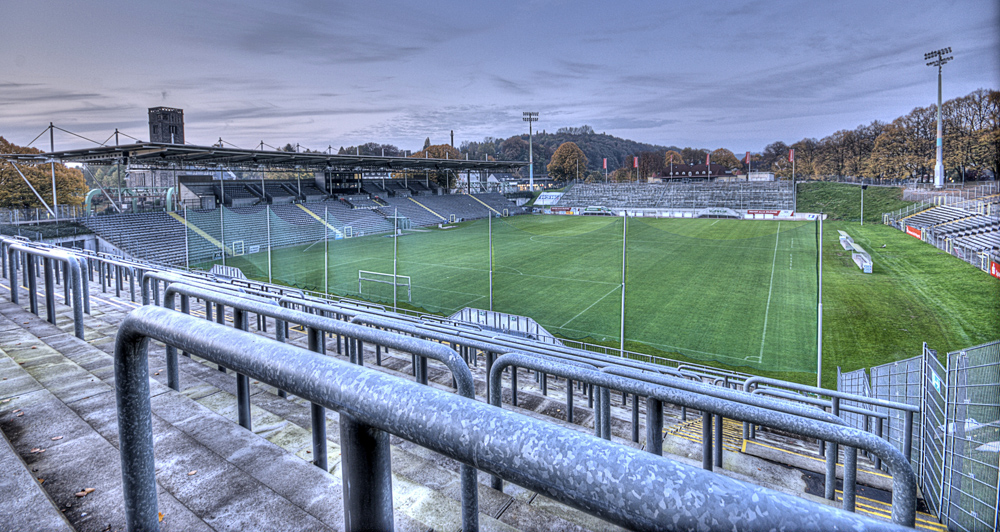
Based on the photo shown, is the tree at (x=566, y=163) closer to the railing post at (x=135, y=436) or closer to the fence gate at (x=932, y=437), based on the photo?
the fence gate at (x=932, y=437)

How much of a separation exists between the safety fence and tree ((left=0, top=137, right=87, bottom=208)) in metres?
53.2

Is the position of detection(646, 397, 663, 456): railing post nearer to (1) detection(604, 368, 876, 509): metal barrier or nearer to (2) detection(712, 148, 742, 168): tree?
(1) detection(604, 368, 876, 509): metal barrier

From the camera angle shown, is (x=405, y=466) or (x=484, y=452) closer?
(x=484, y=452)

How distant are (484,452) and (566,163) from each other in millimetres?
106874

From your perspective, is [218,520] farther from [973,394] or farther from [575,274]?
[575,274]

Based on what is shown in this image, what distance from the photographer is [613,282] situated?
2533 centimetres

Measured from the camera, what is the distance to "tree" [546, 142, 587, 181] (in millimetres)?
104250

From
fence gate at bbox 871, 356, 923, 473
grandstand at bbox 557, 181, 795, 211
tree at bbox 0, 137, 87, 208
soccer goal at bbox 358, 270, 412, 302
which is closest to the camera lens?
fence gate at bbox 871, 356, 923, 473

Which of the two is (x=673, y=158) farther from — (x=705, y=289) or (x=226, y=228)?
(x=226, y=228)

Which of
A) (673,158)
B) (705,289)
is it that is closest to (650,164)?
(673,158)

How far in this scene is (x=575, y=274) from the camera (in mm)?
27219

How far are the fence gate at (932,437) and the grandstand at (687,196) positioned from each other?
189 ft

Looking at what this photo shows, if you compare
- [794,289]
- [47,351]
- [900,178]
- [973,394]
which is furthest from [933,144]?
[47,351]

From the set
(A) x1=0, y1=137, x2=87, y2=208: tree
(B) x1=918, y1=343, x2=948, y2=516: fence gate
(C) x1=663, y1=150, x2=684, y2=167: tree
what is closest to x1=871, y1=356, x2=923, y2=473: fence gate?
(B) x1=918, y1=343, x2=948, y2=516: fence gate
